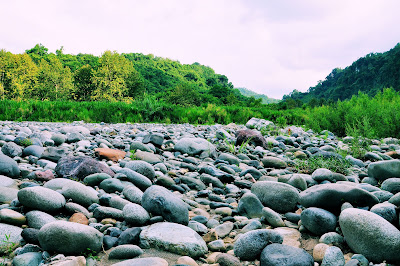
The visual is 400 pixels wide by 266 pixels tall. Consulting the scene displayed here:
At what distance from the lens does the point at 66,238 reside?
4.92 feet

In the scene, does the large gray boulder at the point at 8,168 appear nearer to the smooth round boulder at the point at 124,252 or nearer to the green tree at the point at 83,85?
the smooth round boulder at the point at 124,252

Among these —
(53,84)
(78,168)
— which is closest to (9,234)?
(78,168)

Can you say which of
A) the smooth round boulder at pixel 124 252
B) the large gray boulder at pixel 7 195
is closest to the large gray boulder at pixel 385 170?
the smooth round boulder at pixel 124 252

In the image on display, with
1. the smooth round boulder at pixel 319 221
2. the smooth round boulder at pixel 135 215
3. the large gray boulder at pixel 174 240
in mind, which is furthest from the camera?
the smooth round boulder at pixel 135 215

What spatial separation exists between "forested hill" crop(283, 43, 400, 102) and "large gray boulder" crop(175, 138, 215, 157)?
124 ft

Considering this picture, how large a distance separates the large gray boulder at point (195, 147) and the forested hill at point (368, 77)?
3764cm

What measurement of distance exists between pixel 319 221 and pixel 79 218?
5.40ft

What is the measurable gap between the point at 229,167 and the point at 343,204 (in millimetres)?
1738

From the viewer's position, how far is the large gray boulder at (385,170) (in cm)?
276

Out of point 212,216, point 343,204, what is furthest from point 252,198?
point 343,204

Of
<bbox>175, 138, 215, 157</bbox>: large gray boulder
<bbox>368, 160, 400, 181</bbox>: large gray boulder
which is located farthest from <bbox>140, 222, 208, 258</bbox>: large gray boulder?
<bbox>175, 138, 215, 157</bbox>: large gray boulder

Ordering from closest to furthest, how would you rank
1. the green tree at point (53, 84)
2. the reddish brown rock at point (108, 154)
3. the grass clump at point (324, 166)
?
the grass clump at point (324, 166) → the reddish brown rock at point (108, 154) → the green tree at point (53, 84)

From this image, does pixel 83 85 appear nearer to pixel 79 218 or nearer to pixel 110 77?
pixel 110 77

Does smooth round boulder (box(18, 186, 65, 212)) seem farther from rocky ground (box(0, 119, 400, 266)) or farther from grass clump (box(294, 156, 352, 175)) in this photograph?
grass clump (box(294, 156, 352, 175))
